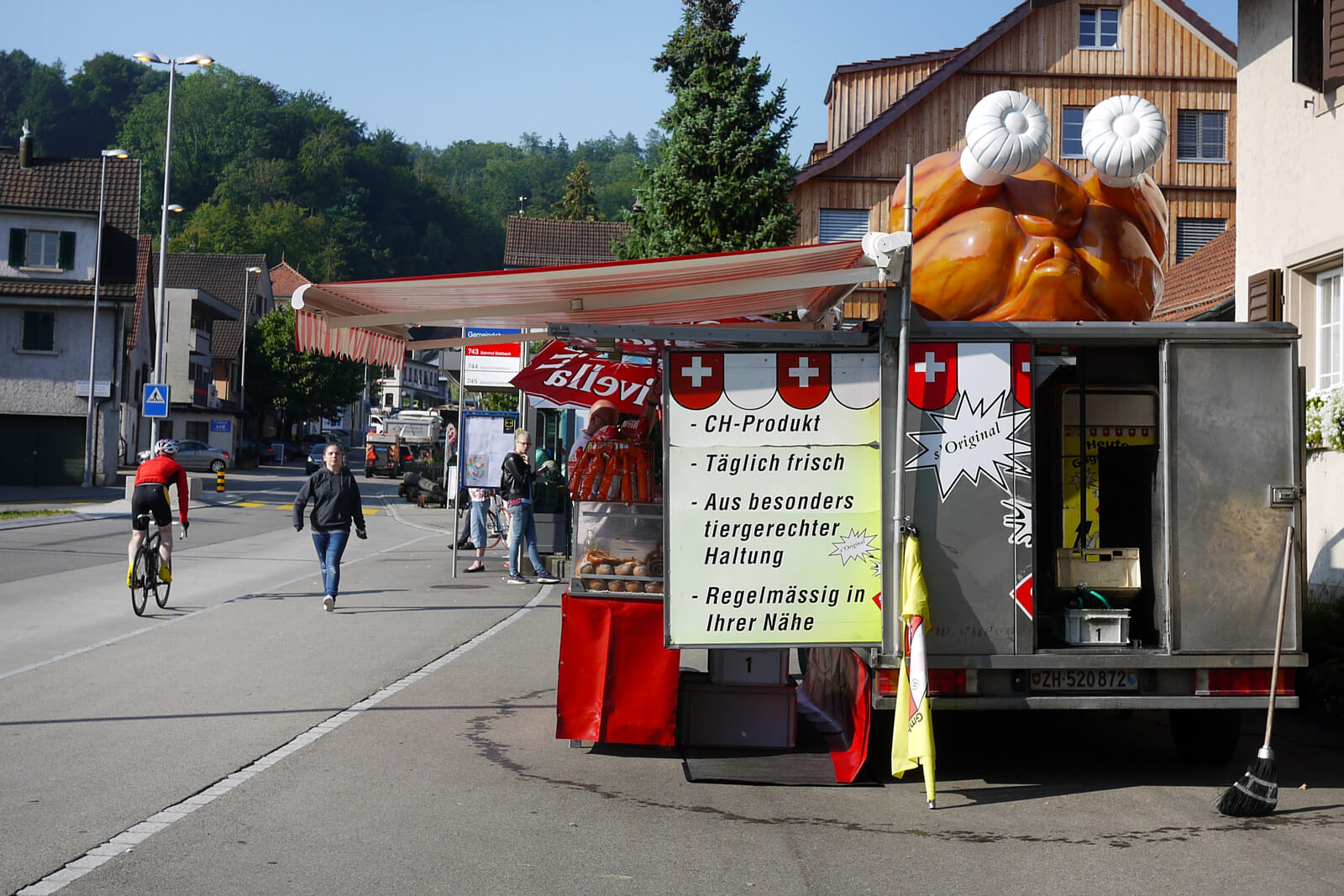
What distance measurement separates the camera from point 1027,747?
26.7 ft

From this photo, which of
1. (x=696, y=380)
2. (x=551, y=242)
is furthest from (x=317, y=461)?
(x=696, y=380)

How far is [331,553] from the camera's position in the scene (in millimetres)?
14250

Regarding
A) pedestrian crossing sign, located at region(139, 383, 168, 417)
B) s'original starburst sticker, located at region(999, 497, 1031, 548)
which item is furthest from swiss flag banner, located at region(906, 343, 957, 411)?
pedestrian crossing sign, located at region(139, 383, 168, 417)

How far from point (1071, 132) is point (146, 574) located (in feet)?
86.2

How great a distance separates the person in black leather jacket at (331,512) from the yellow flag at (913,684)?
8.67 m

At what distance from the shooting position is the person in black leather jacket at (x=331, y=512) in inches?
559

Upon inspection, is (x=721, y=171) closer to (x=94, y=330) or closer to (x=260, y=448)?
(x=94, y=330)

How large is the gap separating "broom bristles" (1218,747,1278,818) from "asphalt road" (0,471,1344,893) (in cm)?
7

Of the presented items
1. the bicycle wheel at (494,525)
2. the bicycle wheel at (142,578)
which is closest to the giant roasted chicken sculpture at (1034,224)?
the bicycle wheel at (142,578)

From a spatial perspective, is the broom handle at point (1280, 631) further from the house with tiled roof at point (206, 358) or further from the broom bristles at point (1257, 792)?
the house with tiled roof at point (206, 358)

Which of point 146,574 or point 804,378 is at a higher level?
point 804,378

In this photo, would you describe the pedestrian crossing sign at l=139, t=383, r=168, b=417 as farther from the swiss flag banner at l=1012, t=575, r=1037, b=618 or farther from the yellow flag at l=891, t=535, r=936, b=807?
the swiss flag banner at l=1012, t=575, r=1037, b=618

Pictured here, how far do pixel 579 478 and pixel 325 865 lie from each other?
10.5 ft

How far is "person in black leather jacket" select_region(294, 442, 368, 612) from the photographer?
46.6 feet
